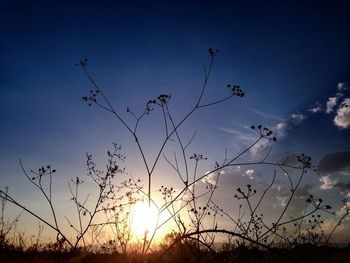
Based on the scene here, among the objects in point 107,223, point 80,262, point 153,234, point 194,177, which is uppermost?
point 194,177

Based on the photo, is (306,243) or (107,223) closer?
(107,223)

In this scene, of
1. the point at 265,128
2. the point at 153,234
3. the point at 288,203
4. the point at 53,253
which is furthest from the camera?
the point at 53,253

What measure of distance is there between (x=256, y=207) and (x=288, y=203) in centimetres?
165

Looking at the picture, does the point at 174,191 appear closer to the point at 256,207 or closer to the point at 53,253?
the point at 256,207

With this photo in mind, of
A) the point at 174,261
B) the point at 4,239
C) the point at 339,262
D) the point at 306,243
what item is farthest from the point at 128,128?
the point at 4,239

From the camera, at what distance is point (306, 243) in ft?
32.0

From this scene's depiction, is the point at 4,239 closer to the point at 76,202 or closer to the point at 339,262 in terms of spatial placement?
the point at 76,202

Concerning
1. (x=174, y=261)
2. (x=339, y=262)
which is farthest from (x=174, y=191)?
(x=339, y=262)

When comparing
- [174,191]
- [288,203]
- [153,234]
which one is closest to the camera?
[153,234]

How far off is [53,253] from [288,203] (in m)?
7.03

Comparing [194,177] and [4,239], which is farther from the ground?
[194,177]

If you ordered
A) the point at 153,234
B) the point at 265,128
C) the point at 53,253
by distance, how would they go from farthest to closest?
the point at 53,253
the point at 265,128
the point at 153,234

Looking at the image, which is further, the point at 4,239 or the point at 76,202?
the point at 4,239

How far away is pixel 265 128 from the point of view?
7836mm
